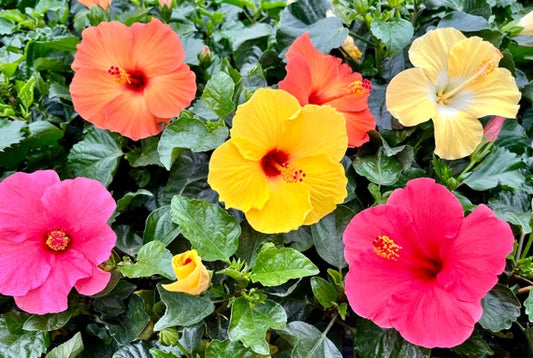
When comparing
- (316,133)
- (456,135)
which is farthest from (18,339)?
(456,135)

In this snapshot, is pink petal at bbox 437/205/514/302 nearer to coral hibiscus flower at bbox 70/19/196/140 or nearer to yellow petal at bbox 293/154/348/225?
yellow petal at bbox 293/154/348/225

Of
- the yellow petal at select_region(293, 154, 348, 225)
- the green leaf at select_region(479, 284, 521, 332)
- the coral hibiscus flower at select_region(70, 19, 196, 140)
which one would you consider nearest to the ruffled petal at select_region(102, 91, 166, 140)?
the coral hibiscus flower at select_region(70, 19, 196, 140)

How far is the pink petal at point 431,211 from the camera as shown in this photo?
85cm

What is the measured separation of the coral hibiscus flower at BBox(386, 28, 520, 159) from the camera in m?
1.00

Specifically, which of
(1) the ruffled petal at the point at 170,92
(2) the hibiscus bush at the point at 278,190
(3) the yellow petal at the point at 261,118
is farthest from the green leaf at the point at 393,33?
(1) the ruffled petal at the point at 170,92

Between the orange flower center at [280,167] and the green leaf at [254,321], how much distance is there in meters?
0.22

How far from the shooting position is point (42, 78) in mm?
1256

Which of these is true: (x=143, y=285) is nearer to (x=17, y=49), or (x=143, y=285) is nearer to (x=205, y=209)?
(x=205, y=209)

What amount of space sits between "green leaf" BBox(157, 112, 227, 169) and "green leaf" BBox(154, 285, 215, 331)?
0.78ft

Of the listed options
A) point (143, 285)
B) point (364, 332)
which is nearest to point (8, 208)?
point (143, 285)

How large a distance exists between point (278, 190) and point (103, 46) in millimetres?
470

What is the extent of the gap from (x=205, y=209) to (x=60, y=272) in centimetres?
26

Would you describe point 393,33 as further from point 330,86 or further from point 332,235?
point 332,235

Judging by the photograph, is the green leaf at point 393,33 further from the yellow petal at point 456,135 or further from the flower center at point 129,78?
the flower center at point 129,78
